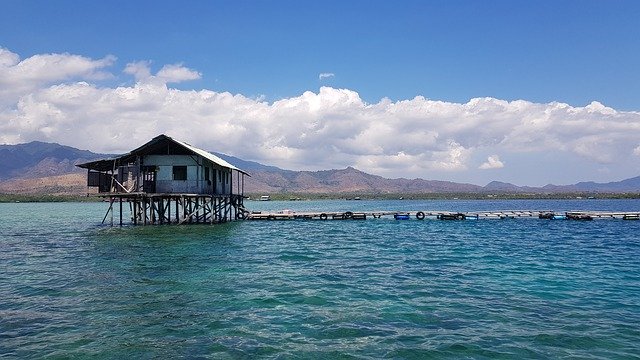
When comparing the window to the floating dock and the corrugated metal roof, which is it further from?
the floating dock

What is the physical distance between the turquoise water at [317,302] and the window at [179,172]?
12.6 m

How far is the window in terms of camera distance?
140 ft

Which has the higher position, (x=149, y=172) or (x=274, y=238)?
(x=149, y=172)

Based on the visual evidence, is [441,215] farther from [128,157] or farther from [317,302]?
[317,302]

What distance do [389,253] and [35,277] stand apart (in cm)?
1866

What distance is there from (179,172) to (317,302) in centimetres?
3043

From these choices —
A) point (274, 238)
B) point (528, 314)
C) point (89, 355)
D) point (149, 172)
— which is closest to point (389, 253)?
point (274, 238)

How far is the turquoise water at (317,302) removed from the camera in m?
11.4

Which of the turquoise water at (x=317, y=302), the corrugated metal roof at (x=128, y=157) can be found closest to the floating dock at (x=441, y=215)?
the corrugated metal roof at (x=128, y=157)

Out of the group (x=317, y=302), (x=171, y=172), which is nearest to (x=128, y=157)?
(x=171, y=172)

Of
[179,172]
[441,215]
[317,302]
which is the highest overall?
[179,172]

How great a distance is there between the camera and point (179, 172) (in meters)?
42.7

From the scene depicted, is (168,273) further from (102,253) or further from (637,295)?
(637,295)

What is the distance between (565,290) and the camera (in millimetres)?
17703
